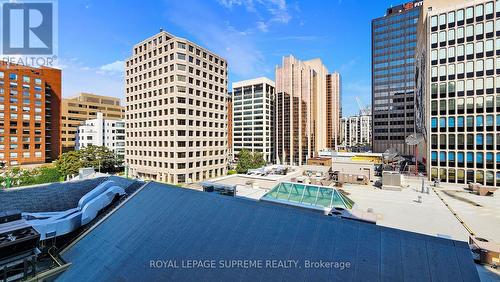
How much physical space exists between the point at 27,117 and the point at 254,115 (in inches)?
3611

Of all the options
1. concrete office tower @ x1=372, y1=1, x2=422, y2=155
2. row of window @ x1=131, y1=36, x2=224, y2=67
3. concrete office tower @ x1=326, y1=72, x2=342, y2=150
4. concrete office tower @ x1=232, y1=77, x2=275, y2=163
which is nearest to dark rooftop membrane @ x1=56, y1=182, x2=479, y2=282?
row of window @ x1=131, y1=36, x2=224, y2=67

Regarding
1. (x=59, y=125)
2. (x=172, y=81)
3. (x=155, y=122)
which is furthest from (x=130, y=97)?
(x=59, y=125)

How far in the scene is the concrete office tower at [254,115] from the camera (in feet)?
387

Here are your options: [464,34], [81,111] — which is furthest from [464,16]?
[81,111]

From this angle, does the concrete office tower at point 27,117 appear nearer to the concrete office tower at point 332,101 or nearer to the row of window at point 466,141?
the row of window at point 466,141

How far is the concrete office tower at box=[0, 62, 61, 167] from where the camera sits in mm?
75062

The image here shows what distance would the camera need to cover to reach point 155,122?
65.0 meters

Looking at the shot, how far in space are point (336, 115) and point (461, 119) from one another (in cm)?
9425

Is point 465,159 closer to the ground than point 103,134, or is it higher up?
closer to the ground

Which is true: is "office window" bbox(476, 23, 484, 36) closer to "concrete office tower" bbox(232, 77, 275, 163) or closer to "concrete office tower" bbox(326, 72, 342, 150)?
"concrete office tower" bbox(232, 77, 275, 163)

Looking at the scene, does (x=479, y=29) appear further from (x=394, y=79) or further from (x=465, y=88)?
(x=394, y=79)

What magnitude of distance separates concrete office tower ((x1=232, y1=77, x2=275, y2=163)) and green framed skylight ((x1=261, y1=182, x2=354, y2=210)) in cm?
9193

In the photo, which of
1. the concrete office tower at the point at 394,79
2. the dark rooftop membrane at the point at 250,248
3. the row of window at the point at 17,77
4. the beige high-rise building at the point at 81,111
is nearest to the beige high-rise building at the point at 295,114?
the concrete office tower at the point at 394,79

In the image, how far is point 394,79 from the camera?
116 meters
